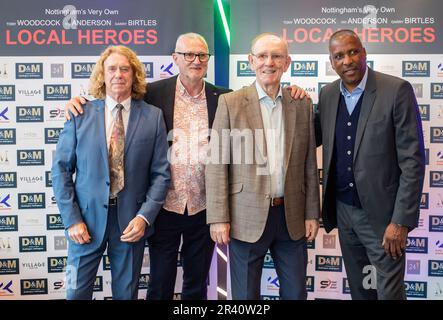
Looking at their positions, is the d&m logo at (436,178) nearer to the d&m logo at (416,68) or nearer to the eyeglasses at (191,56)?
the d&m logo at (416,68)

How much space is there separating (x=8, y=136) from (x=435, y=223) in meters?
3.64

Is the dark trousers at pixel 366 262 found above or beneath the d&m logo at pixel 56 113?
beneath

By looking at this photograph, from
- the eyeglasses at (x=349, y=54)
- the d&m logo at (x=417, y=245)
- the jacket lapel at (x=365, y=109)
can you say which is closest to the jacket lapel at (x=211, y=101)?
the eyeglasses at (x=349, y=54)

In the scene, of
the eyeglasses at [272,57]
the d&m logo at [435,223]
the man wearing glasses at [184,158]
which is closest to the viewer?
the eyeglasses at [272,57]

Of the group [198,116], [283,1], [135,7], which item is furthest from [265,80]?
[135,7]

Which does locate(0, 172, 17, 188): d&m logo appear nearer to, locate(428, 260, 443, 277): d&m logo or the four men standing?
the four men standing

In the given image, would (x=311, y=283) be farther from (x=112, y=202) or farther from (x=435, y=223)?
(x=112, y=202)

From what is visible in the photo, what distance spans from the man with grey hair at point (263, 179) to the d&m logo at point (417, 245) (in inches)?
55.7

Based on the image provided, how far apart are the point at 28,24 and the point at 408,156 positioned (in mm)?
3047

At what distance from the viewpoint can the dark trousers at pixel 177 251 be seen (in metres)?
3.02

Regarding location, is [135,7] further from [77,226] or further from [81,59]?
[77,226]

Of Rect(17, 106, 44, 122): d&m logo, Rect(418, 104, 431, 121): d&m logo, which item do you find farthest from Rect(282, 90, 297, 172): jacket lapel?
Rect(17, 106, 44, 122): d&m logo

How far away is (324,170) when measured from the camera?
9.51ft

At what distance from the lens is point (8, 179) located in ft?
11.8
